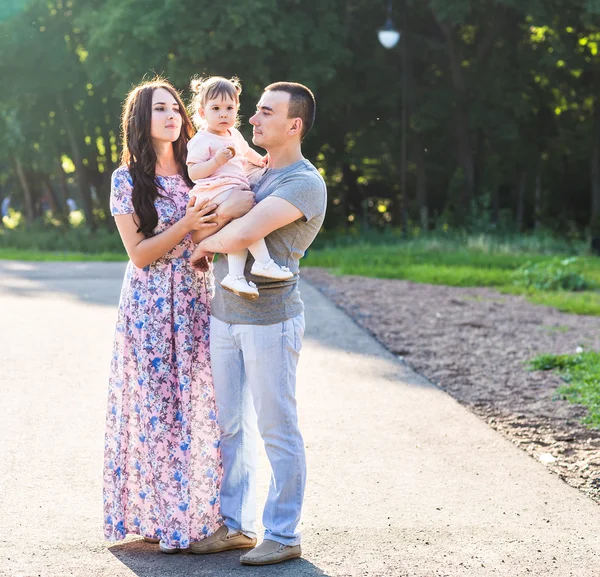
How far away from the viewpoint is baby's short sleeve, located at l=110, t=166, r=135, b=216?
4.42 m

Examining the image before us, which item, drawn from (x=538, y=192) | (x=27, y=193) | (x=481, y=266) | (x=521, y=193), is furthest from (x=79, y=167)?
(x=481, y=266)

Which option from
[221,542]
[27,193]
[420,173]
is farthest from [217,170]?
[27,193]

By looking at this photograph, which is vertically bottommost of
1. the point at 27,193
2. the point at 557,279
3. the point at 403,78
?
the point at 557,279

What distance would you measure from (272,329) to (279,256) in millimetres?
312

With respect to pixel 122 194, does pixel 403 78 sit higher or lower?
higher

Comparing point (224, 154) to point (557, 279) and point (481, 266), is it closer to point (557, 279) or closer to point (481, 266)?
point (557, 279)

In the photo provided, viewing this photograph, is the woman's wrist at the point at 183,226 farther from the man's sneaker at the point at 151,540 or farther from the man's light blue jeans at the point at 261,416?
the man's sneaker at the point at 151,540

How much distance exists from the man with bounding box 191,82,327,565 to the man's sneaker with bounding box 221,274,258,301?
0.25ft

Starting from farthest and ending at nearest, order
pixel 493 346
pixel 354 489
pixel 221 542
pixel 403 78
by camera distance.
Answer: pixel 403 78 < pixel 493 346 < pixel 354 489 < pixel 221 542

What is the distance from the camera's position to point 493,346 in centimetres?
1023

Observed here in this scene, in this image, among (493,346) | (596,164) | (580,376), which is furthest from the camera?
(596,164)

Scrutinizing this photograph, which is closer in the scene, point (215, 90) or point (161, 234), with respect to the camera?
point (215, 90)

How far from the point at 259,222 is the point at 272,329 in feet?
1.55

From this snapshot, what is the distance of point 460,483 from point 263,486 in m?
1.09
